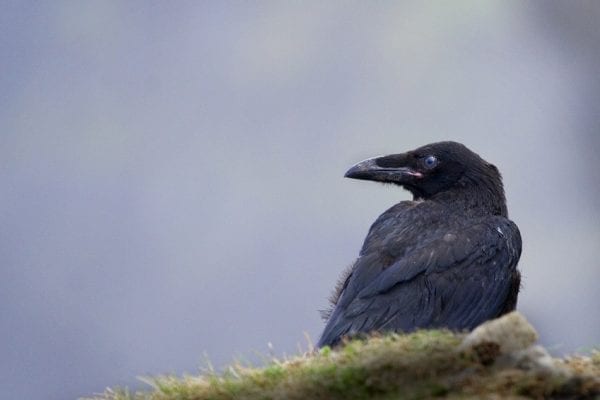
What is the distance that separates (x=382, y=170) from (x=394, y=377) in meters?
5.14

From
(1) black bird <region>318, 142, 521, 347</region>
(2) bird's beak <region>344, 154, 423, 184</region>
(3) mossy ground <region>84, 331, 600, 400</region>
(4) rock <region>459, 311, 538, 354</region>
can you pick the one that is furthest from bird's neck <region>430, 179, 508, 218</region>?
(4) rock <region>459, 311, 538, 354</region>

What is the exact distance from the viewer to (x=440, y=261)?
860 cm

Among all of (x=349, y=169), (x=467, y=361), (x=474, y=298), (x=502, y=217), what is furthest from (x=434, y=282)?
(x=467, y=361)

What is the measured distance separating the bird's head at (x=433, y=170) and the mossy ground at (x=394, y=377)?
11.4 ft

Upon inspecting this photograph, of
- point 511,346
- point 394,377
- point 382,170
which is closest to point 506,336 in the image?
point 511,346

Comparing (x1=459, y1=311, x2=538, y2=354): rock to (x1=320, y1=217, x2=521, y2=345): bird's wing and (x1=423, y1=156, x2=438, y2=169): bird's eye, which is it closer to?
(x1=320, y1=217, x2=521, y2=345): bird's wing

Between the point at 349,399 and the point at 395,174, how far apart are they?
5.10 metres

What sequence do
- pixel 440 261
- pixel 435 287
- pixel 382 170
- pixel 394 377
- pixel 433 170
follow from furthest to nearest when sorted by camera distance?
pixel 382 170
pixel 433 170
pixel 440 261
pixel 435 287
pixel 394 377

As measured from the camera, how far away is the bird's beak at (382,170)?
10.3 metres

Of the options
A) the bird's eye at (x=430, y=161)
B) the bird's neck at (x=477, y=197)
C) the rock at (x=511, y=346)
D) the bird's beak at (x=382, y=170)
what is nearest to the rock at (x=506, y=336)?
the rock at (x=511, y=346)

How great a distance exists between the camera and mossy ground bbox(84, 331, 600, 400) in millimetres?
5141

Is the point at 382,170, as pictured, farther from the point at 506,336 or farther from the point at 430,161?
the point at 506,336

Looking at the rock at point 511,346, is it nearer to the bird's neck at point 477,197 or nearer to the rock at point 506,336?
the rock at point 506,336

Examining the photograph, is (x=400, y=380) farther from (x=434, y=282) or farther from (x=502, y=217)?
(x=502, y=217)
